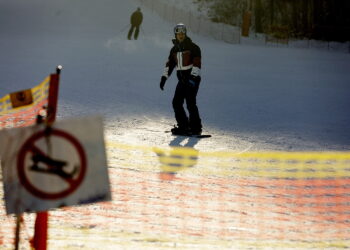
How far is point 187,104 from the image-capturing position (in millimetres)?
9414

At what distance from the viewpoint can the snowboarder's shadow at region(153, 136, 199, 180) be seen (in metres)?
7.08

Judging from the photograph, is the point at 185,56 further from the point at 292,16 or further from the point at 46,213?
the point at 292,16

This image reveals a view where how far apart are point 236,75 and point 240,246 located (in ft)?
45.4

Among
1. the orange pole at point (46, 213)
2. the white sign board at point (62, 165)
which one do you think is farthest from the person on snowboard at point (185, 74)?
the white sign board at point (62, 165)

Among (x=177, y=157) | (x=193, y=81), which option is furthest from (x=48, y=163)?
(x=193, y=81)

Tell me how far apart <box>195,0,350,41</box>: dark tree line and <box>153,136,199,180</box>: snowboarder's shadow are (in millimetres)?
26729

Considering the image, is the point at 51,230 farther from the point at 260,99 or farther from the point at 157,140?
the point at 260,99

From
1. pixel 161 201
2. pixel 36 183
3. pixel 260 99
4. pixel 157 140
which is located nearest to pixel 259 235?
pixel 161 201

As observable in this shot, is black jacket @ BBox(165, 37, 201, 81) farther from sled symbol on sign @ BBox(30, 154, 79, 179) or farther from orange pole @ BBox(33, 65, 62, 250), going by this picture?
sled symbol on sign @ BBox(30, 154, 79, 179)

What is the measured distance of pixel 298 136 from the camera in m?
10.1

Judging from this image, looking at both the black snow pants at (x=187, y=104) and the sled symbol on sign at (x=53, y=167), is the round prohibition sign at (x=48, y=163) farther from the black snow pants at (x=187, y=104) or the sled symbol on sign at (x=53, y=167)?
the black snow pants at (x=187, y=104)

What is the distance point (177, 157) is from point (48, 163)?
17.5 feet

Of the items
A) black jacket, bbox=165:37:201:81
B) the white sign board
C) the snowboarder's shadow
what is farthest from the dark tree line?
the white sign board

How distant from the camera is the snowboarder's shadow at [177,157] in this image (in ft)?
23.2
